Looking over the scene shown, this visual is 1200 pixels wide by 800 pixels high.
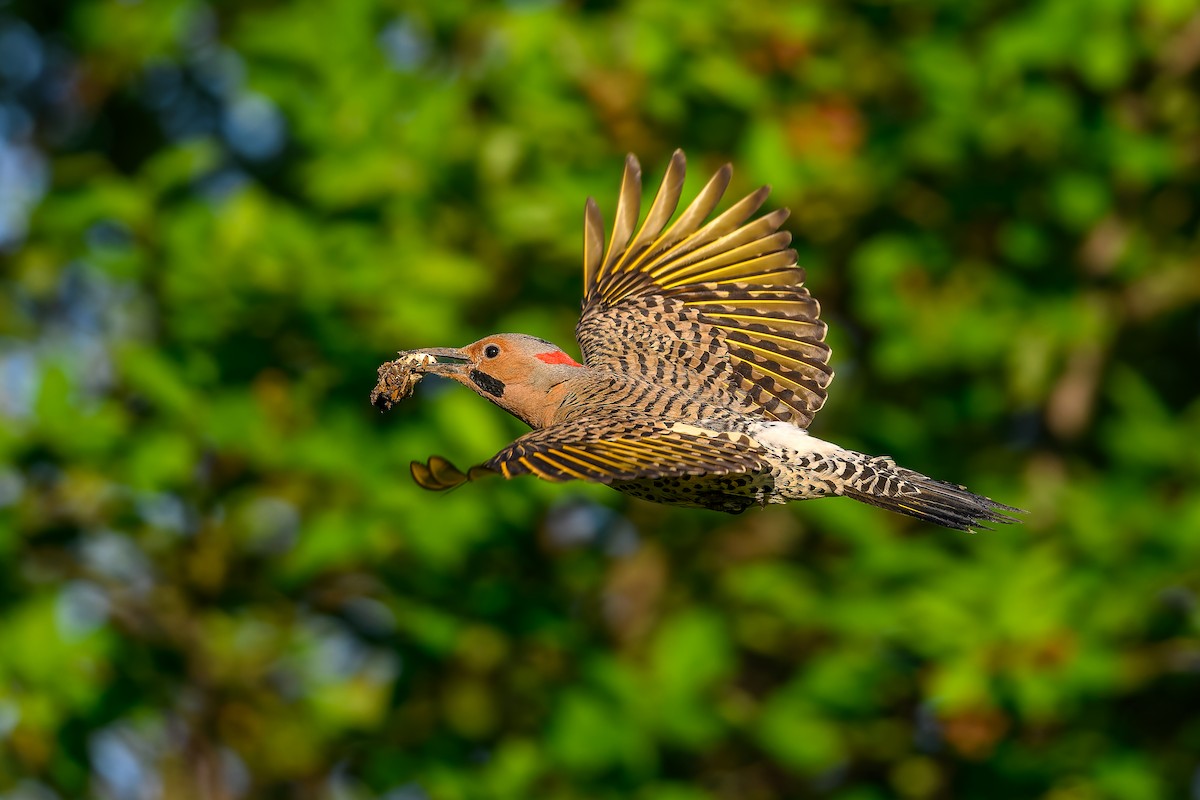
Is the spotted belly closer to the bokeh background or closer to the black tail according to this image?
the black tail

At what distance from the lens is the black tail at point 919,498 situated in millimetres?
3613

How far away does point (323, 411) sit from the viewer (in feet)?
24.0

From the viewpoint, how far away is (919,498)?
3727 millimetres

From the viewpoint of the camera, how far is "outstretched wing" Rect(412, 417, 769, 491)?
285 cm

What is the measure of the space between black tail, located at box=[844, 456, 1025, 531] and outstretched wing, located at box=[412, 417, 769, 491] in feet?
0.89

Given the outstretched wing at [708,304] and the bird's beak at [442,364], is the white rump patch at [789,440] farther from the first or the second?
the bird's beak at [442,364]

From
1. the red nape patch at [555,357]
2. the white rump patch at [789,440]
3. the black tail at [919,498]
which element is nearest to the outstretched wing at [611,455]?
the white rump patch at [789,440]

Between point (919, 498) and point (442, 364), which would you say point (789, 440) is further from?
point (442, 364)

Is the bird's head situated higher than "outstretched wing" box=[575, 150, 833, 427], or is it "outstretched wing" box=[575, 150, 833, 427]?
"outstretched wing" box=[575, 150, 833, 427]

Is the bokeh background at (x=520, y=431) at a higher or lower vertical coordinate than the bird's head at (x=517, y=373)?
higher

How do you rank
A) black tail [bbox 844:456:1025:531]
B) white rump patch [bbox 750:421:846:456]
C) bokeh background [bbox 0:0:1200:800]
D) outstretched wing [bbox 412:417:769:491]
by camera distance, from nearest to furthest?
outstretched wing [bbox 412:417:769:491] < black tail [bbox 844:456:1025:531] < white rump patch [bbox 750:421:846:456] < bokeh background [bbox 0:0:1200:800]

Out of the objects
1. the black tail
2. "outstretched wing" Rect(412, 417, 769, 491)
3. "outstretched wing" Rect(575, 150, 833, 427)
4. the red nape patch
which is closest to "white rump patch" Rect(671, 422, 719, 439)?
"outstretched wing" Rect(412, 417, 769, 491)

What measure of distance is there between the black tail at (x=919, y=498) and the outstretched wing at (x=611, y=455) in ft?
0.89

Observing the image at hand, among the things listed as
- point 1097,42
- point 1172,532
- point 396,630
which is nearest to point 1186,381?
point 1172,532
